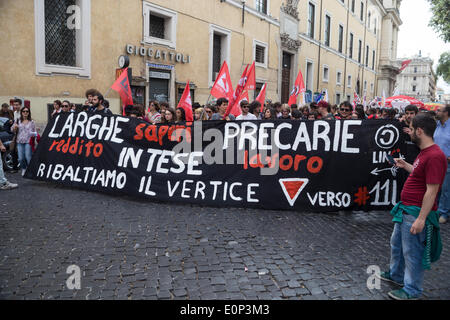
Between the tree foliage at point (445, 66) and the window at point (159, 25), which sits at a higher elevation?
the tree foliage at point (445, 66)

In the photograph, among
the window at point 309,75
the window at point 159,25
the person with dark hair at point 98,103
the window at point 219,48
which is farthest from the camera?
the window at point 309,75

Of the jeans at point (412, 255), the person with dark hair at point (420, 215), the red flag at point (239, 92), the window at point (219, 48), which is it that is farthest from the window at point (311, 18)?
the jeans at point (412, 255)

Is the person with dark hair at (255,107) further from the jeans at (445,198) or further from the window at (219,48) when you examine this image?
the window at (219,48)

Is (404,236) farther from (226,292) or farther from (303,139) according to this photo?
(303,139)

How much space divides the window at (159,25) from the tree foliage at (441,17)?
52.6 feet

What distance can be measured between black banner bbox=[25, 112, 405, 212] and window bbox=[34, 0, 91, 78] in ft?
14.9

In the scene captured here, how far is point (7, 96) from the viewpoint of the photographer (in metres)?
9.29

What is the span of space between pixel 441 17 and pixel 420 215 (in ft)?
75.0

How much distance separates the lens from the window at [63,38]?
32.3 feet

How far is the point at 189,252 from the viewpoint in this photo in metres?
4.03

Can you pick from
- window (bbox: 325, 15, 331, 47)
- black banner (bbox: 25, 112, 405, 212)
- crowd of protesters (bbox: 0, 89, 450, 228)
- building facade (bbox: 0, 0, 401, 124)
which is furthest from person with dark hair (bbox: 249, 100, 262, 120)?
window (bbox: 325, 15, 331, 47)

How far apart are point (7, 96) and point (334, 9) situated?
25.7 metres

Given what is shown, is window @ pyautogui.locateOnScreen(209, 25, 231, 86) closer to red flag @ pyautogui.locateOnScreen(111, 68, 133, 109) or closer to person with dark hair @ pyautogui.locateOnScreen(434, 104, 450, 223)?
red flag @ pyautogui.locateOnScreen(111, 68, 133, 109)

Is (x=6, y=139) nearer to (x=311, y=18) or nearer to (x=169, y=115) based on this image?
(x=169, y=115)
